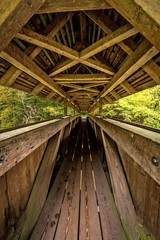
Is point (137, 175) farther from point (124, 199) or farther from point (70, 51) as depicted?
point (70, 51)

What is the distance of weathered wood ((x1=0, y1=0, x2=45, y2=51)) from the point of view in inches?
30.1

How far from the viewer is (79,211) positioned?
193 cm

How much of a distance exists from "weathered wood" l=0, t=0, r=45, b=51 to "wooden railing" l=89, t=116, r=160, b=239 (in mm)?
943

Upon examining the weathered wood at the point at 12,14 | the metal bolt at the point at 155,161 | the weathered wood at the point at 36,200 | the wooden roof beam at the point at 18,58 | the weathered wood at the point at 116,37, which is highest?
the weathered wood at the point at 116,37

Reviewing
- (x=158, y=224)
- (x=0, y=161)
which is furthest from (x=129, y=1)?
(x=158, y=224)

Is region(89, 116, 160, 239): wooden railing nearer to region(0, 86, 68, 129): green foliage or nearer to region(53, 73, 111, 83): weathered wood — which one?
region(53, 73, 111, 83): weathered wood

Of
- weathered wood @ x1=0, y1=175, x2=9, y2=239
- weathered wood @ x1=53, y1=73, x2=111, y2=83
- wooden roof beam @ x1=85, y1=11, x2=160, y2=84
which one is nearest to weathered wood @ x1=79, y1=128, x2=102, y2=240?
weathered wood @ x1=0, y1=175, x2=9, y2=239

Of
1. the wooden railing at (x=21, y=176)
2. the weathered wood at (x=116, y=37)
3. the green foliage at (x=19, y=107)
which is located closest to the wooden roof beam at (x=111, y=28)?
the weathered wood at (x=116, y=37)

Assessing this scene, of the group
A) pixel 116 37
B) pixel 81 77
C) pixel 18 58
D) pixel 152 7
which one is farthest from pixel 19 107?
pixel 152 7

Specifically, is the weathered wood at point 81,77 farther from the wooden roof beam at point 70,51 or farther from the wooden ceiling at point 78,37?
the wooden roof beam at point 70,51

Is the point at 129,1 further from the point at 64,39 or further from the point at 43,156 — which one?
the point at 64,39

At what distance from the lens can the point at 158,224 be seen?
0.97m

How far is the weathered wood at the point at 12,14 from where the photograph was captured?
765mm

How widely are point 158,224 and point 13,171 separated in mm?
→ 1154
